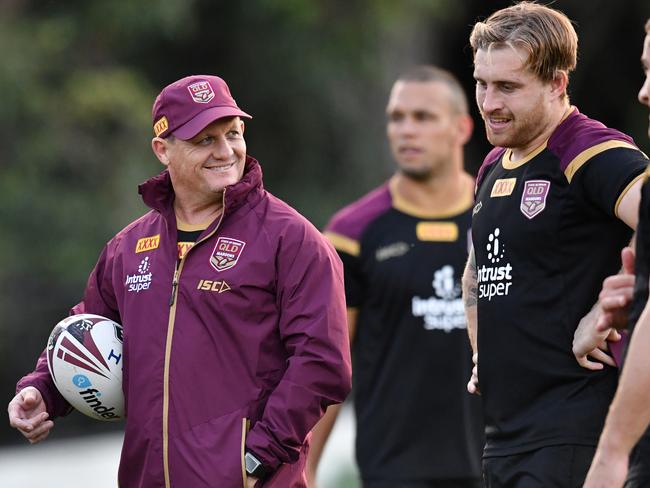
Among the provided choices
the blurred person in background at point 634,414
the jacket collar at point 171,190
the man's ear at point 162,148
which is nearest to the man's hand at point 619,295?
the blurred person in background at point 634,414

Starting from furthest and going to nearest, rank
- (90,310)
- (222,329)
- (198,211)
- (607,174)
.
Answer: (90,310) < (198,211) < (222,329) < (607,174)

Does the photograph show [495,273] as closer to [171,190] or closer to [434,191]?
[171,190]

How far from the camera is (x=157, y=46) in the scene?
1753 centimetres

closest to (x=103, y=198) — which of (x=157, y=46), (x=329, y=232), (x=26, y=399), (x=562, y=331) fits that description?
(x=157, y=46)

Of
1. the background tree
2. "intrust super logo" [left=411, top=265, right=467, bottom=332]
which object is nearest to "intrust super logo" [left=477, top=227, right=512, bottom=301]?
"intrust super logo" [left=411, top=265, right=467, bottom=332]

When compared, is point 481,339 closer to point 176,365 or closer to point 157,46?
point 176,365

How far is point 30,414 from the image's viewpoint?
19.8 feet

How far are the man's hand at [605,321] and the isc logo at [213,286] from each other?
1.35 metres

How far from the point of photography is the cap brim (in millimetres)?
5855

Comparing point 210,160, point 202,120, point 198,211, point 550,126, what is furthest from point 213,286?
point 550,126

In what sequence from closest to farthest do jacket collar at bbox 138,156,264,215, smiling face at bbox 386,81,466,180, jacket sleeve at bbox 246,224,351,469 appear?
jacket sleeve at bbox 246,224,351,469 → jacket collar at bbox 138,156,264,215 → smiling face at bbox 386,81,466,180

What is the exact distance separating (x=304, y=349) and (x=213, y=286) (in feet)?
1.43

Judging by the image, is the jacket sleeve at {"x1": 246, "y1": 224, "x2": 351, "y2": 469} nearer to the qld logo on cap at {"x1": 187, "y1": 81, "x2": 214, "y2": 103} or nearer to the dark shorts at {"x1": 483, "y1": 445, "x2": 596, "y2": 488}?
the qld logo on cap at {"x1": 187, "y1": 81, "x2": 214, "y2": 103}

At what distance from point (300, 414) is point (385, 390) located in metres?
2.39
